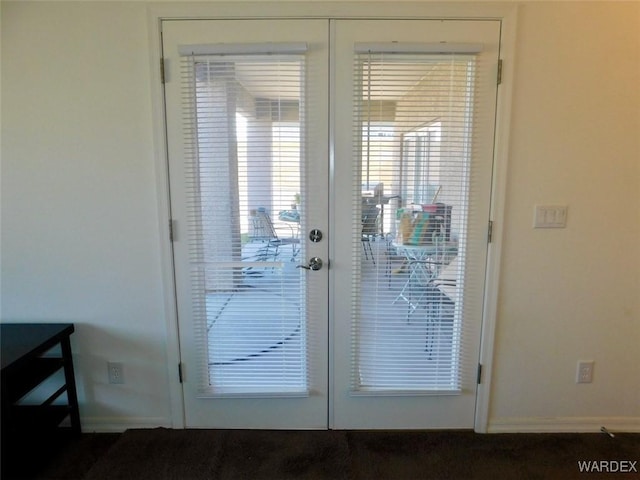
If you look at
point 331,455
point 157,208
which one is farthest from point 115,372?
point 331,455

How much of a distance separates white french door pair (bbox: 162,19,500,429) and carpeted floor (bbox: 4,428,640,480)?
106mm

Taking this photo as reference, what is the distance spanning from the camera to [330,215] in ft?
5.80

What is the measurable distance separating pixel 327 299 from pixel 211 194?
796mm

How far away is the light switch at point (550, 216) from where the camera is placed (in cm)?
176

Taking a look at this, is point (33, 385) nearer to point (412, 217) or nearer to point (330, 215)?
point (330, 215)

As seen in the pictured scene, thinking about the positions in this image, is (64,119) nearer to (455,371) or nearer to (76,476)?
(76,476)

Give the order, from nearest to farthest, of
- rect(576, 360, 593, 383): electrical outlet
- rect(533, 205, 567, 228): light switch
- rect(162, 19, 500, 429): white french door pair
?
rect(162, 19, 500, 429): white french door pair, rect(533, 205, 567, 228): light switch, rect(576, 360, 593, 383): electrical outlet

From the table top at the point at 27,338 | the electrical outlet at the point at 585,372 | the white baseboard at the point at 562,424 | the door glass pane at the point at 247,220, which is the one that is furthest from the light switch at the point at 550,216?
the table top at the point at 27,338

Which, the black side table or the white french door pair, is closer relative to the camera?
the black side table

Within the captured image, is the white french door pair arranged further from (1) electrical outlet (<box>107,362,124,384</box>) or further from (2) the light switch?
(1) electrical outlet (<box>107,362,124,384</box>)

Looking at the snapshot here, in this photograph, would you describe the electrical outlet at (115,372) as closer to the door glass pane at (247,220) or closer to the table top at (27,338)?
the table top at (27,338)

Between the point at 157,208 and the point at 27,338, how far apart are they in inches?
33.9

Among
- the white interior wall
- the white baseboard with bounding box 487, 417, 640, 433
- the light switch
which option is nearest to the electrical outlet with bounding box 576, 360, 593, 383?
the white interior wall

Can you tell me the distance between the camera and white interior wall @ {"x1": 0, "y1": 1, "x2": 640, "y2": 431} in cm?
166
